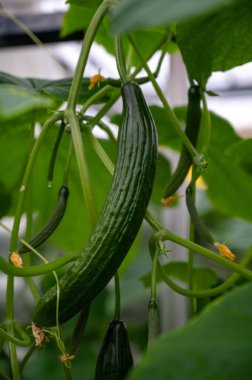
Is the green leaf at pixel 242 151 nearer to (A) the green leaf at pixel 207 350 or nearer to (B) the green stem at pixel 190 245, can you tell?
(B) the green stem at pixel 190 245

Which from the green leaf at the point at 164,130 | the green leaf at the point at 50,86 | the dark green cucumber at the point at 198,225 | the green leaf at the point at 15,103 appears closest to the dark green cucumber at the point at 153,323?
the dark green cucumber at the point at 198,225

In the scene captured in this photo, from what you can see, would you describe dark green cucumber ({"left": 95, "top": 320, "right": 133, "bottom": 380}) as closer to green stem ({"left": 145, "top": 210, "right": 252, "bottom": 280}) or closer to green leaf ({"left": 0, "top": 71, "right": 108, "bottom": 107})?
green stem ({"left": 145, "top": 210, "right": 252, "bottom": 280})

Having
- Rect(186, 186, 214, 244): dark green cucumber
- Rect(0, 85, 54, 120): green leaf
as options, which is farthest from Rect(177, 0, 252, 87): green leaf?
Rect(0, 85, 54, 120): green leaf

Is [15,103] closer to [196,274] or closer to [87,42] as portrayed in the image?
[87,42]

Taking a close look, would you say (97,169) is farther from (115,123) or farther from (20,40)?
(20,40)

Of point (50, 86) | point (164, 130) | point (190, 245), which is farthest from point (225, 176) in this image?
point (190, 245)

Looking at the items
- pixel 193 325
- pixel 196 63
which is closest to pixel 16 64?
pixel 196 63
